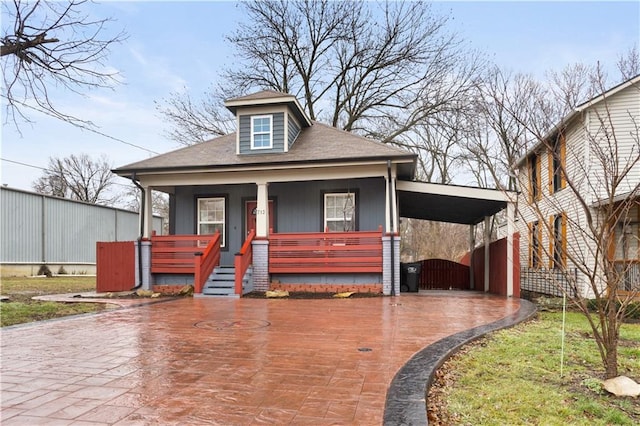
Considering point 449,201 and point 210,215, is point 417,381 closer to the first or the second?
point 449,201

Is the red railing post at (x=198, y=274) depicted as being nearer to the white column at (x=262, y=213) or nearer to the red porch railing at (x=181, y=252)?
the red porch railing at (x=181, y=252)

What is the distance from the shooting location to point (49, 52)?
795cm

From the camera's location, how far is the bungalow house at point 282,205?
38.9 ft

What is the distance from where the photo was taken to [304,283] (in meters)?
12.4

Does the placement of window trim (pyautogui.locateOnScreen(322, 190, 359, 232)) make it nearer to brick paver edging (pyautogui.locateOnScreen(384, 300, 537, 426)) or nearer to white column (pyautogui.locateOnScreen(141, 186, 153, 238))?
white column (pyautogui.locateOnScreen(141, 186, 153, 238))

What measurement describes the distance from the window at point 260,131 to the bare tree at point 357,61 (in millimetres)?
11300

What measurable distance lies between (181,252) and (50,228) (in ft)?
39.0

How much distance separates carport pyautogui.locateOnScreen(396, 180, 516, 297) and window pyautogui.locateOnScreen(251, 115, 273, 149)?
440 cm

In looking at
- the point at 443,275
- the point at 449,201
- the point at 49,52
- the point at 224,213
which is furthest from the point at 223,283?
the point at 443,275

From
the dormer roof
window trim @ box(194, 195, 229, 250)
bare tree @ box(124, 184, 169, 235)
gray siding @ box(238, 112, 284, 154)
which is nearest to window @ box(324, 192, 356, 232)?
gray siding @ box(238, 112, 284, 154)

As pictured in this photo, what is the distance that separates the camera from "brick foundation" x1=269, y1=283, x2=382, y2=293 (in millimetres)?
11977

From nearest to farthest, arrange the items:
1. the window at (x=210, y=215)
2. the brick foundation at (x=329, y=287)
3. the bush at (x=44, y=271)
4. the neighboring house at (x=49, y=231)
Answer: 1. the brick foundation at (x=329, y=287)
2. the window at (x=210, y=215)
3. the neighboring house at (x=49, y=231)
4. the bush at (x=44, y=271)

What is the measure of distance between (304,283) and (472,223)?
30.1ft

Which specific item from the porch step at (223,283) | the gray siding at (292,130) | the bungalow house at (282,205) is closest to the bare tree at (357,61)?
the gray siding at (292,130)
